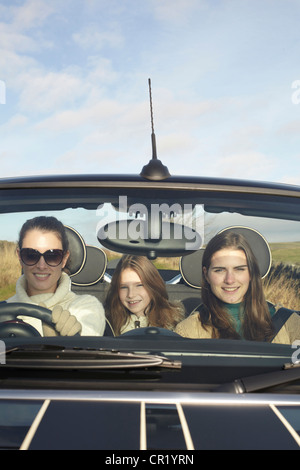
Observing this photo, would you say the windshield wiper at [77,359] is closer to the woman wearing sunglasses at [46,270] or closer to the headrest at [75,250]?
the woman wearing sunglasses at [46,270]

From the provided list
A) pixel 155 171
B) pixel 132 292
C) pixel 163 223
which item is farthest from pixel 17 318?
pixel 155 171

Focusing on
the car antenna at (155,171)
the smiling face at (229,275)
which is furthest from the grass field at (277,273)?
the car antenna at (155,171)

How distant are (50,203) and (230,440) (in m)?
1.24

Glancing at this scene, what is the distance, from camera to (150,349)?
208cm

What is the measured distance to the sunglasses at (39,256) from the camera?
7.84ft

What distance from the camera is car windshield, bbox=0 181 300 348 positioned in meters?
2.34

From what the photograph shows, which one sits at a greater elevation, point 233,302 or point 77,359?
point 233,302

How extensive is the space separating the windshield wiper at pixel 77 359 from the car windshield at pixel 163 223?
421 mm

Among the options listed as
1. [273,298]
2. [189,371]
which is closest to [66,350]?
[189,371]

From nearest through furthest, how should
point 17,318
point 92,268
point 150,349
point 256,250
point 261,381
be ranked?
point 261,381
point 150,349
point 17,318
point 256,250
point 92,268

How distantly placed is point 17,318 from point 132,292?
19.0 inches

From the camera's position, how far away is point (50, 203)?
2346 mm

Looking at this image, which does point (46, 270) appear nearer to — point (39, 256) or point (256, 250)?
point (39, 256)

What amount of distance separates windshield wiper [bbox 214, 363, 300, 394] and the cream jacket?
611 mm
